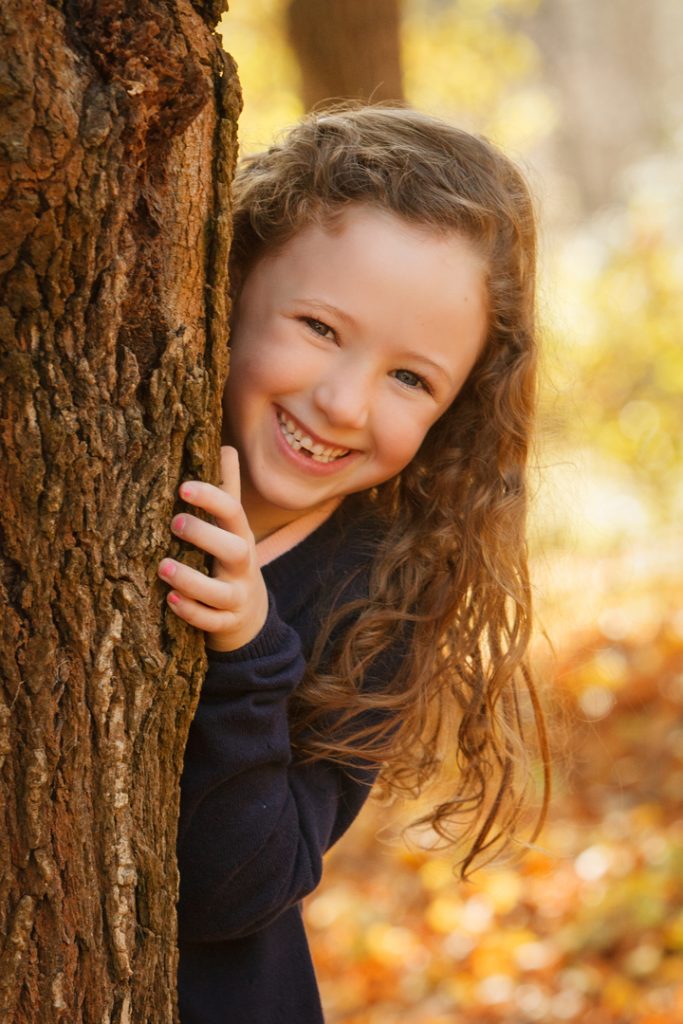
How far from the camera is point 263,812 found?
1.74m

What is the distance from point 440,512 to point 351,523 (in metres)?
0.17

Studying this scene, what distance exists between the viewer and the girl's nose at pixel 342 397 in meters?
1.84

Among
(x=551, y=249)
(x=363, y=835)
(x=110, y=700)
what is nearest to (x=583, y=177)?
(x=363, y=835)

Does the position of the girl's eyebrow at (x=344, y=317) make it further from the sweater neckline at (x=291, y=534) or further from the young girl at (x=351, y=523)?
the sweater neckline at (x=291, y=534)

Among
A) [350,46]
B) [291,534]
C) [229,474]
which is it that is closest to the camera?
[229,474]

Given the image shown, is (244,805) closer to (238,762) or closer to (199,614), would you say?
(238,762)

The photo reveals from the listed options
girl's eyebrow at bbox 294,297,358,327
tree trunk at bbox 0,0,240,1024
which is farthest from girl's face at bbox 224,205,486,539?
tree trunk at bbox 0,0,240,1024

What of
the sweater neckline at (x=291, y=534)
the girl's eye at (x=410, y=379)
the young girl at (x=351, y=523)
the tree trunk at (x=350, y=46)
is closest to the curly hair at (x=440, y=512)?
the young girl at (x=351, y=523)

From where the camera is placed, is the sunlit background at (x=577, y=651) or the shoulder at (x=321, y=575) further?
the sunlit background at (x=577, y=651)

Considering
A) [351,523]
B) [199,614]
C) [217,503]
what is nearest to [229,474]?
[217,503]

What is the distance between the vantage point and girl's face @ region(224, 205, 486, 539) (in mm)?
1851

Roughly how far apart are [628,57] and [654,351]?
2027 cm

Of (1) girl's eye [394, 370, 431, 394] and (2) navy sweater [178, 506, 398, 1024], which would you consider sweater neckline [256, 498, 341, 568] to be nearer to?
(2) navy sweater [178, 506, 398, 1024]

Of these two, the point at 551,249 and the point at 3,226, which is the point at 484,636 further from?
the point at 3,226
